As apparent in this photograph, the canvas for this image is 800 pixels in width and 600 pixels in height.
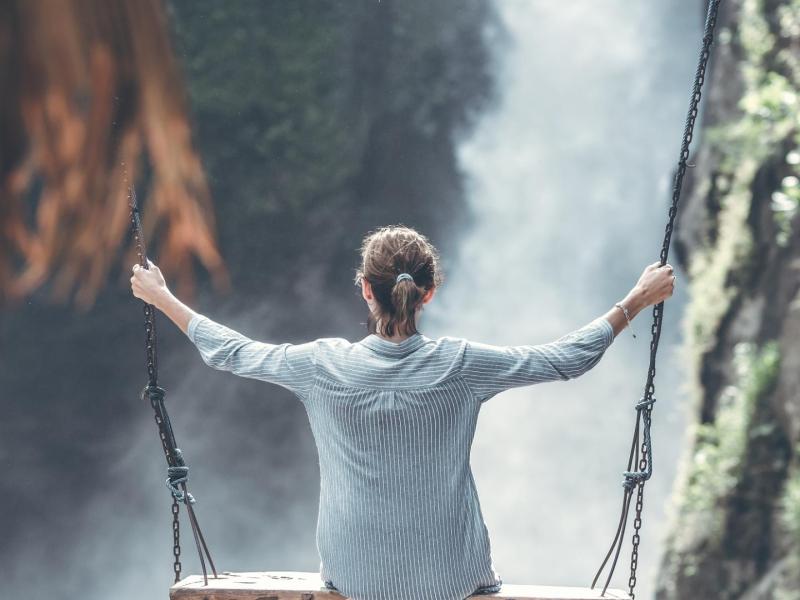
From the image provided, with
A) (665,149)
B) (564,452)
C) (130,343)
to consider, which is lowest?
(564,452)

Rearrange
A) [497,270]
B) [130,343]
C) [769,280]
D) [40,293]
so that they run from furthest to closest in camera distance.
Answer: [497,270]
[130,343]
[40,293]
[769,280]

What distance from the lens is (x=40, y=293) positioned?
28.1 feet

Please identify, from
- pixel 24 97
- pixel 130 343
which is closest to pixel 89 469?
pixel 130 343

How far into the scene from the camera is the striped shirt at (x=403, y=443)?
1.74m

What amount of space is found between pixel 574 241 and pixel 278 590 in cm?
810

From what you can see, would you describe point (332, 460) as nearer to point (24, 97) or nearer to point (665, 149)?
point (24, 97)

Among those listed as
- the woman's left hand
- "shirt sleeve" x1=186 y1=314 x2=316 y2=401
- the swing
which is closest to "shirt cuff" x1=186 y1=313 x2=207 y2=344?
"shirt sleeve" x1=186 y1=314 x2=316 y2=401

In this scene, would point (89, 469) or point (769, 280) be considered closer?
point (769, 280)

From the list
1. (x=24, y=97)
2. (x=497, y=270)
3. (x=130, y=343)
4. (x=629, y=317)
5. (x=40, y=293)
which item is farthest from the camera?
(x=497, y=270)

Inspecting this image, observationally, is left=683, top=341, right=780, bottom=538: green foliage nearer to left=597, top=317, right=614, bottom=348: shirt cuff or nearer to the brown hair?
left=597, top=317, right=614, bottom=348: shirt cuff

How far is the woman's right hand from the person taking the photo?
2.07 m

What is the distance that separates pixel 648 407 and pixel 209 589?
→ 3.33 feet

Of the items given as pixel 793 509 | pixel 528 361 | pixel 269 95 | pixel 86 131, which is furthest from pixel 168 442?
pixel 269 95

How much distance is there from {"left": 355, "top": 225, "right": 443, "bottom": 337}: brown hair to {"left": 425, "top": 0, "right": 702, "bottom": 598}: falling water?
8.21m
